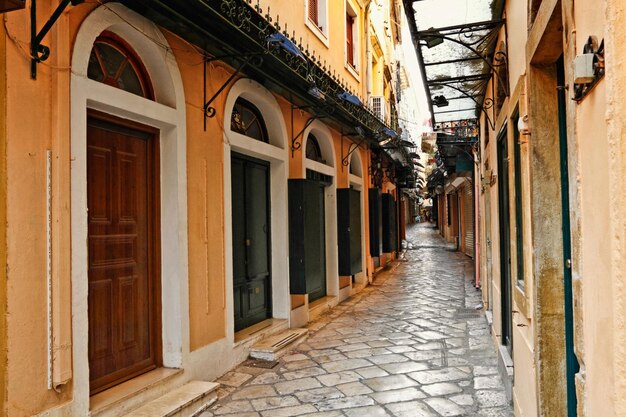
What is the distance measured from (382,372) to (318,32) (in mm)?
6750

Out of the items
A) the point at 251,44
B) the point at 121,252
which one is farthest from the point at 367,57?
the point at 121,252

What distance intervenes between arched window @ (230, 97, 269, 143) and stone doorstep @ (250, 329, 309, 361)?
298 cm

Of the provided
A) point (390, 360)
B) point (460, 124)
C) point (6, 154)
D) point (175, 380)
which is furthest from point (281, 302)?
point (460, 124)

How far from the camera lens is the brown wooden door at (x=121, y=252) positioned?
435cm

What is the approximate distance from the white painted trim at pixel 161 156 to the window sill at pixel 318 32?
15.4 feet

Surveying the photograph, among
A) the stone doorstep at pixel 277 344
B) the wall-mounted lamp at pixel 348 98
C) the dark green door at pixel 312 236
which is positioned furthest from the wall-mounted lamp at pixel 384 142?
the stone doorstep at pixel 277 344

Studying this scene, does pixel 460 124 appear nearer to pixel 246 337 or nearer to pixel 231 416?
pixel 246 337

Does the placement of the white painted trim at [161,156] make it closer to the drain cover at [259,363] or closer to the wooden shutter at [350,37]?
the drain cover at [259,363]

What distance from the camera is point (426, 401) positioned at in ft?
15.9

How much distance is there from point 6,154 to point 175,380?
2.72 metres

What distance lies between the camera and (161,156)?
5.16 meters

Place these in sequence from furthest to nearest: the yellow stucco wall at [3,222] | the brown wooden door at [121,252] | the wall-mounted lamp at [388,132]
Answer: the wall-mounted lamp at [388,132] < the brown wooden door at [121,252] < the yellow stucco wall at [3,222]

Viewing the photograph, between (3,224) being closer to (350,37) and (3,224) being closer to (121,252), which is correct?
(121,252)

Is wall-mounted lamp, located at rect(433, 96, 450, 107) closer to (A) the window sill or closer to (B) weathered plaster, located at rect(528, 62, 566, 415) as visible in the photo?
(A) the window sill
